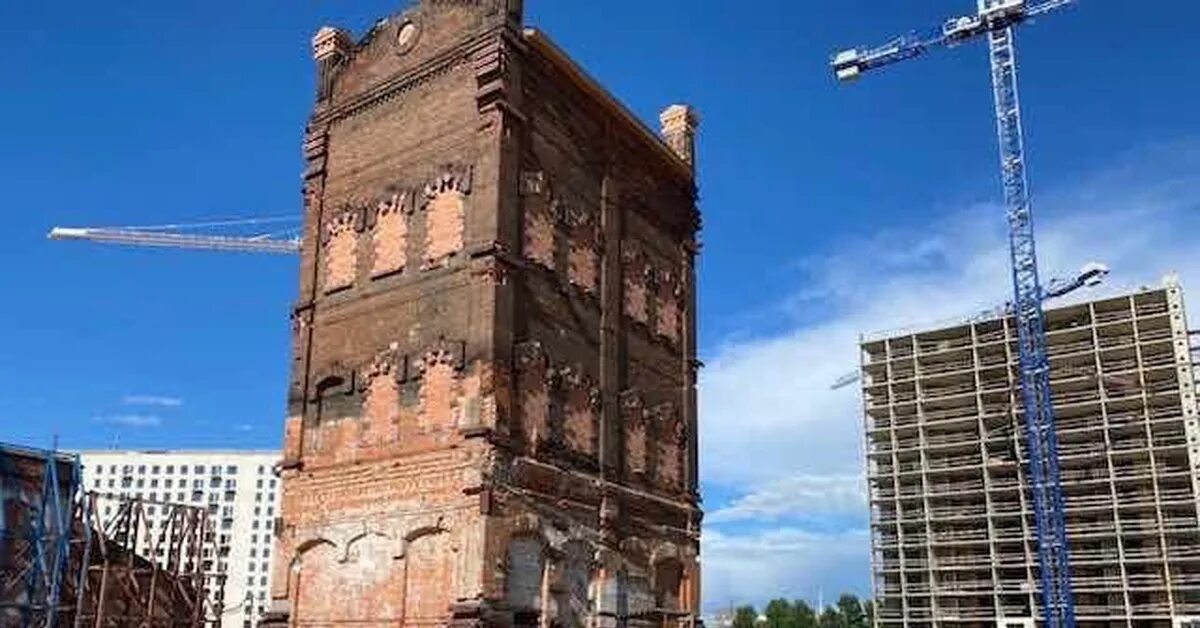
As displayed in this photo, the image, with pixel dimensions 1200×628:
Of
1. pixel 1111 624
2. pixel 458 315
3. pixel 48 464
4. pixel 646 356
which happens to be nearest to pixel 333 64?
pixel 458 315

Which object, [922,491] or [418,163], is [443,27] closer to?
[418,163]

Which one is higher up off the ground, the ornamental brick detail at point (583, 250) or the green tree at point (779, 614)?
the ornamental brick detail at point (583, 250)

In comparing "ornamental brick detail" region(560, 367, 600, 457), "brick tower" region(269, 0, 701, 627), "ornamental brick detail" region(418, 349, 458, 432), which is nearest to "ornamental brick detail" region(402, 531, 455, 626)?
"brick tower" region(269, 0, 701, 627)

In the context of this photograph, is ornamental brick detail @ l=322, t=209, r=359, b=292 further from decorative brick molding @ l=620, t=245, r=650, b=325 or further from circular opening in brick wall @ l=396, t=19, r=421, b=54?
decorative brick molding @ l=620, t=245, r=650, b=325

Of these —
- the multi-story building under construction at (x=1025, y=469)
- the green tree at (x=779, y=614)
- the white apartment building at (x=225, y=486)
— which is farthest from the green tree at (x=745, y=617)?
the white apartment building at (x=225, y=486)

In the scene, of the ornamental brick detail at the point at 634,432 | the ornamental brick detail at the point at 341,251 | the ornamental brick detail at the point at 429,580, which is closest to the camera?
the ornamental brick detail at the point at 429,580

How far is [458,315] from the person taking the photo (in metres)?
24.5

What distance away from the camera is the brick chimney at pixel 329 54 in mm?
29250

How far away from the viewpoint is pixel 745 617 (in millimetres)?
116812

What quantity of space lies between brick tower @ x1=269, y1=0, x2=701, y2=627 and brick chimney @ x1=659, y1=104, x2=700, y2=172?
3086 mm

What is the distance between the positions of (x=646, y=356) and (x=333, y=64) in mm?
10996

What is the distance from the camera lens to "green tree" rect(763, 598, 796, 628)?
10950 cm

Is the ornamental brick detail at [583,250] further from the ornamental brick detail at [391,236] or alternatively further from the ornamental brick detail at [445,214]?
the ornamental brick detail at [391,236]

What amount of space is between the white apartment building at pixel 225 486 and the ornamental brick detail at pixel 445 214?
4082 inches
